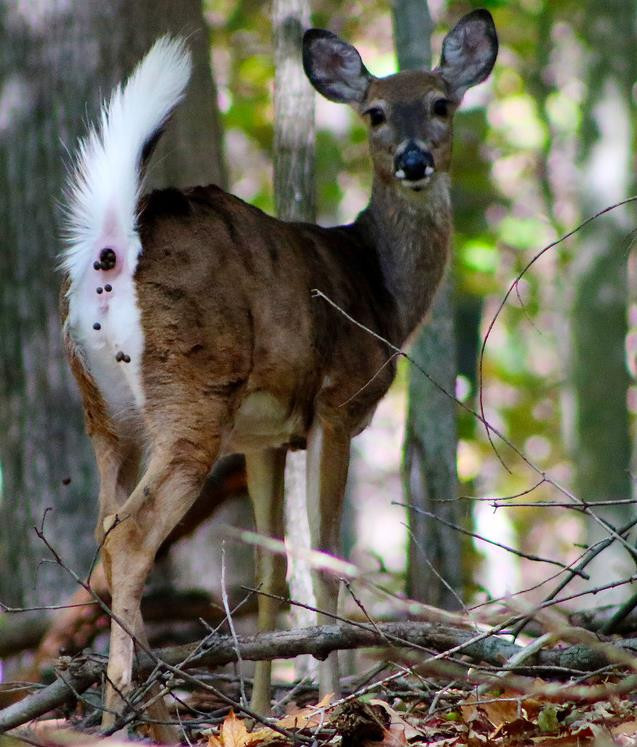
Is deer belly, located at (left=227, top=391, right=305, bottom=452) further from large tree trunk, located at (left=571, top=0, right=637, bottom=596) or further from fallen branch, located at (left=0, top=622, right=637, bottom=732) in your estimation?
large tree trunk, located at (left=571, top=0, right=637, bottom=596)

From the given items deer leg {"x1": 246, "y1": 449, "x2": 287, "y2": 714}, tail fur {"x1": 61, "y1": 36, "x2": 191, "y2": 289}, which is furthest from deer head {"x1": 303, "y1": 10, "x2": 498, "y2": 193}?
tail fur {"x1": 61, "y1": 36, "x2": 191, "y2": 289}

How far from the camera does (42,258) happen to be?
6828 millimetres

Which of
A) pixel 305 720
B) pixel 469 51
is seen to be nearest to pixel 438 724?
pixel 305 720

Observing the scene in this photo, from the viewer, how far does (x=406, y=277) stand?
22.7ft

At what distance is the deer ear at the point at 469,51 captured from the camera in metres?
7.29

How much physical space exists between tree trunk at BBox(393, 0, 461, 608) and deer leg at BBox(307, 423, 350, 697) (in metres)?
0.93

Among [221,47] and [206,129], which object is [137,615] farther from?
[221,47]

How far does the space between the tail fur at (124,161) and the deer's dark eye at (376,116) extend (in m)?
2.01

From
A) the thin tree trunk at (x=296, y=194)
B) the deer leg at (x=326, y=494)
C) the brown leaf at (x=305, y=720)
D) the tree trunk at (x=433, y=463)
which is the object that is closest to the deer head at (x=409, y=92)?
the thin tree trunk at (x=296, y=194)

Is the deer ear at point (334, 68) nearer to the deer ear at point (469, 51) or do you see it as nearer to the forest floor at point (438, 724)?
the deer ear at point (469, 51)

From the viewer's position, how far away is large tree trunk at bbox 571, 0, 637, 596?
1248 centimetres

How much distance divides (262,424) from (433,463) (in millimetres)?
1489

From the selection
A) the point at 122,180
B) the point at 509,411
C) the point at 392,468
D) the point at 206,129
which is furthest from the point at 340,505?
the point at 392,468

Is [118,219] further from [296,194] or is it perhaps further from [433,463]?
[433,463]
